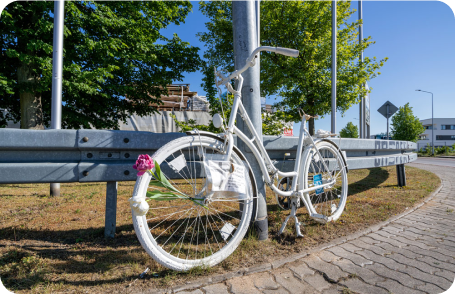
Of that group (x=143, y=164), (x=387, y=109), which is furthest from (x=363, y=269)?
(x=387, y=109)

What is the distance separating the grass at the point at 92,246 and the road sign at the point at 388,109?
6.80m

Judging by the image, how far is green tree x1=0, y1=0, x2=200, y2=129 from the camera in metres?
7.24

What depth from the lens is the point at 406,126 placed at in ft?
118

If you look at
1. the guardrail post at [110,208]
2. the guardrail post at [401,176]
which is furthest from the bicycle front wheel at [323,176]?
the guardrail post at [401,176]

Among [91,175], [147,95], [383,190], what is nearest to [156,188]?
[91,175]

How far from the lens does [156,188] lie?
1.89 m

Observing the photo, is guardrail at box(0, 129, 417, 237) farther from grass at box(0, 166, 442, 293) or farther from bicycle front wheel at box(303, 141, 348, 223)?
bicycle front wheel at box(303, 141, 348, 223)

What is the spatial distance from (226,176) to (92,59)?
8694mm

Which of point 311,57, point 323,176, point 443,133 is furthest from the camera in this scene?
point 443,133

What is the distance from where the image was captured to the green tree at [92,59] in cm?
724

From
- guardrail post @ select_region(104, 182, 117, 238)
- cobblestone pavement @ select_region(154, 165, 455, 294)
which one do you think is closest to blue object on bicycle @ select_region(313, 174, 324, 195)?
cobblestone pavement @ select_region(154, 165, 455, 294)

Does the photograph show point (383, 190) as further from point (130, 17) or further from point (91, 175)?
point (130, 17)

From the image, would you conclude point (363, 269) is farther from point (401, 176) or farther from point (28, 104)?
point (28, 104)

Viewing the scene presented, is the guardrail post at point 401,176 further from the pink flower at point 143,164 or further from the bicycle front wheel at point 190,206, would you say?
the pink flower at point 143,164
